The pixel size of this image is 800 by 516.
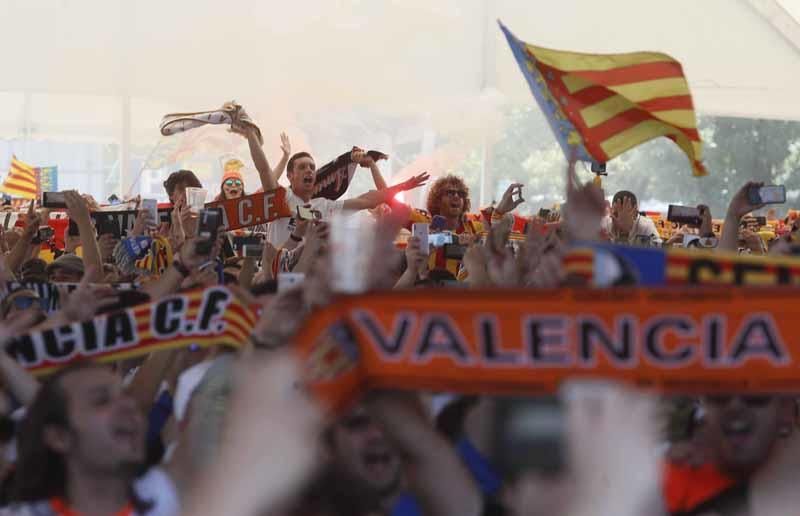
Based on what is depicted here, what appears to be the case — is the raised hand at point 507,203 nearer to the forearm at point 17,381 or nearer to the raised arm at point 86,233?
the raised arm at point 86,233

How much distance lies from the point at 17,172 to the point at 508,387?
15.8m

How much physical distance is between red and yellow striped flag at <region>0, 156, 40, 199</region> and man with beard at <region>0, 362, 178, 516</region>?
14.7 m

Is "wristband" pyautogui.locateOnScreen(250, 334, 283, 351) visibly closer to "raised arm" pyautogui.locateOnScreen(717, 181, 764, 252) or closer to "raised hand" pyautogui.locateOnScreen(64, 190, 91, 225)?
"raised arm" pyautogui.locateOnScreen(717, 181, 764, 252)

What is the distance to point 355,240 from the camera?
7.87 ft

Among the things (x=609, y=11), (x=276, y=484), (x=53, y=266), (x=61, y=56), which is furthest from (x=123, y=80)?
(x=276, y=484)

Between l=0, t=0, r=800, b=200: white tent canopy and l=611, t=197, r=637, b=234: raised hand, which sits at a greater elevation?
l=0, t=0, r=800, b=200: white tent canopy

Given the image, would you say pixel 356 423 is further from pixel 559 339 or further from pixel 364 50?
pixel 364 50

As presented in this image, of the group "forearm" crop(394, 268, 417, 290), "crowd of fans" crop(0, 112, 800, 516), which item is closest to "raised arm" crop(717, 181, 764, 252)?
"crowd of fans" crop(0, 112, 800, 516)

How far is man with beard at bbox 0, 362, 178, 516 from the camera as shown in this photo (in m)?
2.82

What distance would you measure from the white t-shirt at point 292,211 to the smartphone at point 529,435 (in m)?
4.17

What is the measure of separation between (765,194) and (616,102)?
0.68 m

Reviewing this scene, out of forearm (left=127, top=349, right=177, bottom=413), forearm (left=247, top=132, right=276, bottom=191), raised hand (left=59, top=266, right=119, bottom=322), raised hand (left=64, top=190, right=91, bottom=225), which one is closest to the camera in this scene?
raised hand (left=59, top=266, right=119, bottom=322)

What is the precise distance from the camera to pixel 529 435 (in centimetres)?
255

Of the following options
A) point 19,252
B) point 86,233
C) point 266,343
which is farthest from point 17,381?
point 19,252
